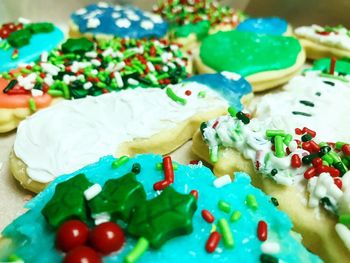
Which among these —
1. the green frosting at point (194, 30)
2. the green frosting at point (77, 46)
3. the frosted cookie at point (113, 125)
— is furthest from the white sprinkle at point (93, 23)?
the frosted cookie at point (113, 125)

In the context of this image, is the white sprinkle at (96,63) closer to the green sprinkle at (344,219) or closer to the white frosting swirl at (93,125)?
the white frosting swirl at (93,125)

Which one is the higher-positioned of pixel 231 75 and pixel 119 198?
pixel 119 198

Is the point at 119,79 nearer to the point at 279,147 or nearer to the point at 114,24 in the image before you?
the point at 114,24

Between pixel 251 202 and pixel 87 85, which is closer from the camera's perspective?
pixel 251 202

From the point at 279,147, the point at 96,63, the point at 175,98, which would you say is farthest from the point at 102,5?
the point at 279,147

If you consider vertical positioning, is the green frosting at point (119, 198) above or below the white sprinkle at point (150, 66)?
above

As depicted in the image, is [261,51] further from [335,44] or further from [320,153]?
[320,153]

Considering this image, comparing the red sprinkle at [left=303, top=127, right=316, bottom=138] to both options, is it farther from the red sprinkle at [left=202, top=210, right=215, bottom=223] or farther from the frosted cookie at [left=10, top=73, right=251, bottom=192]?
the red sprinkle at [left=202, top=210, right=215, bottom=223]

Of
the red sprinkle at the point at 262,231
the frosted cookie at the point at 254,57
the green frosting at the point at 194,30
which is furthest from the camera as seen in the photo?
the green frosting at the point at 194,30

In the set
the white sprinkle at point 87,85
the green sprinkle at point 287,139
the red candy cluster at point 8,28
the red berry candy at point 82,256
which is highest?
the red berry candy at point 82,256
